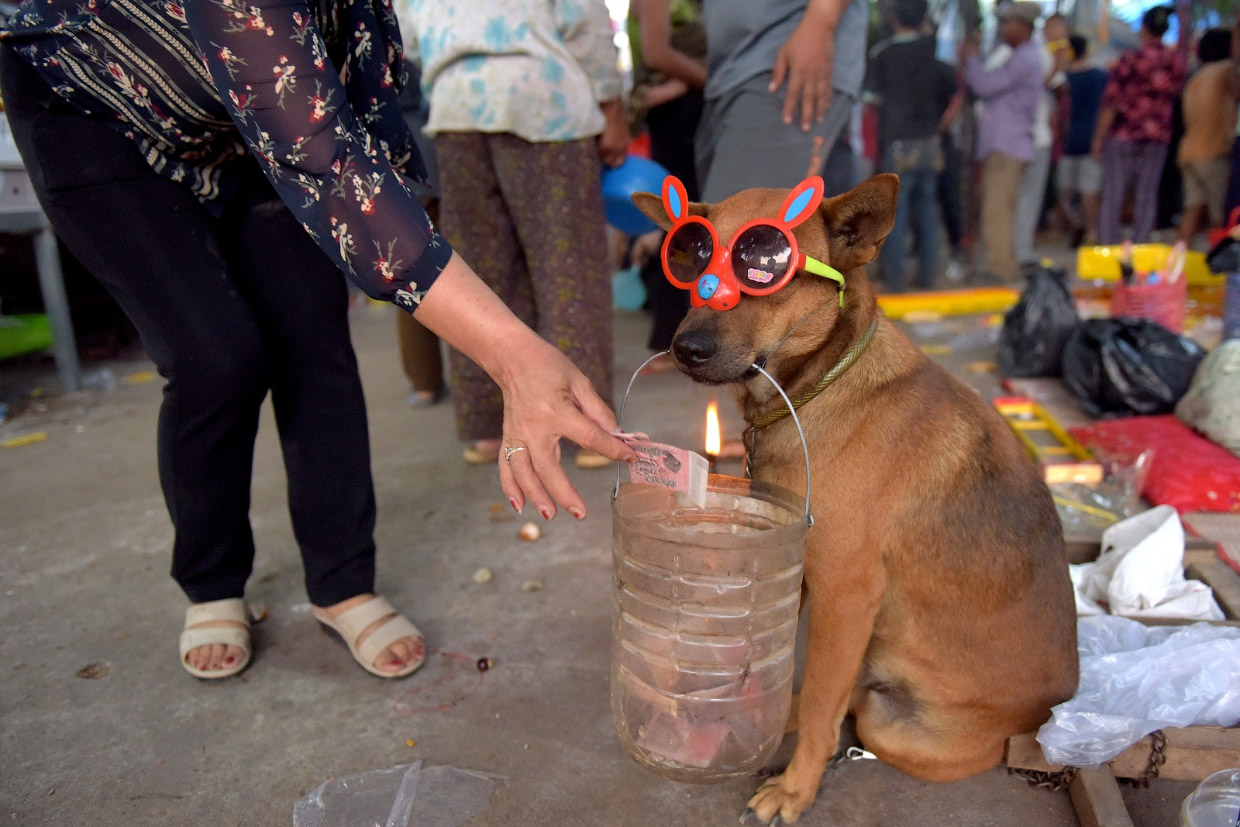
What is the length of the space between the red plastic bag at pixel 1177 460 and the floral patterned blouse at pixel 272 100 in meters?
3.12

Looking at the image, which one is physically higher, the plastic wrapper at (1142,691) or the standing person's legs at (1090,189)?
the standing person's legs at (1090,189)

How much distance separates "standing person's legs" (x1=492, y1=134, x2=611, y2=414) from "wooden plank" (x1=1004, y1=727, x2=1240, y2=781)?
2412mm

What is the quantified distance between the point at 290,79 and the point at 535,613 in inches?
71.2

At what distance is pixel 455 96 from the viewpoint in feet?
11.1

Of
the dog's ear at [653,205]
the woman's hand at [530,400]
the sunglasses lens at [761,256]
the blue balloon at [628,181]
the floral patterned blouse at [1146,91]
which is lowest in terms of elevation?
the woman's hand at [530,400]

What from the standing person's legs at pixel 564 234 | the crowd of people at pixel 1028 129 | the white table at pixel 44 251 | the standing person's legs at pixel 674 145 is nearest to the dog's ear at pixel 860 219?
the standing person's legs at pixel 564 234

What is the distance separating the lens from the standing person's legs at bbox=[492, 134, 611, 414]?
11.4 feet

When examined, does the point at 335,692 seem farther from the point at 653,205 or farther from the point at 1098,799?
the point at 1098,799

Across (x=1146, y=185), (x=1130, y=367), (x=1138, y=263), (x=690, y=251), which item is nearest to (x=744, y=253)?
(x=690, y=251)

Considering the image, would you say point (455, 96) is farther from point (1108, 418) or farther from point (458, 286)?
point (1108, 418)

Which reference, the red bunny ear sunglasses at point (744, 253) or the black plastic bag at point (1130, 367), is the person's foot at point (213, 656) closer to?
the red bunny ear sunglasses at point (744, 253)

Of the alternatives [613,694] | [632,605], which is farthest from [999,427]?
[613,694]

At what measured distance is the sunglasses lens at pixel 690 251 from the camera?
6.10 feet

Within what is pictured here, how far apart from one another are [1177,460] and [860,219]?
2.45 m
